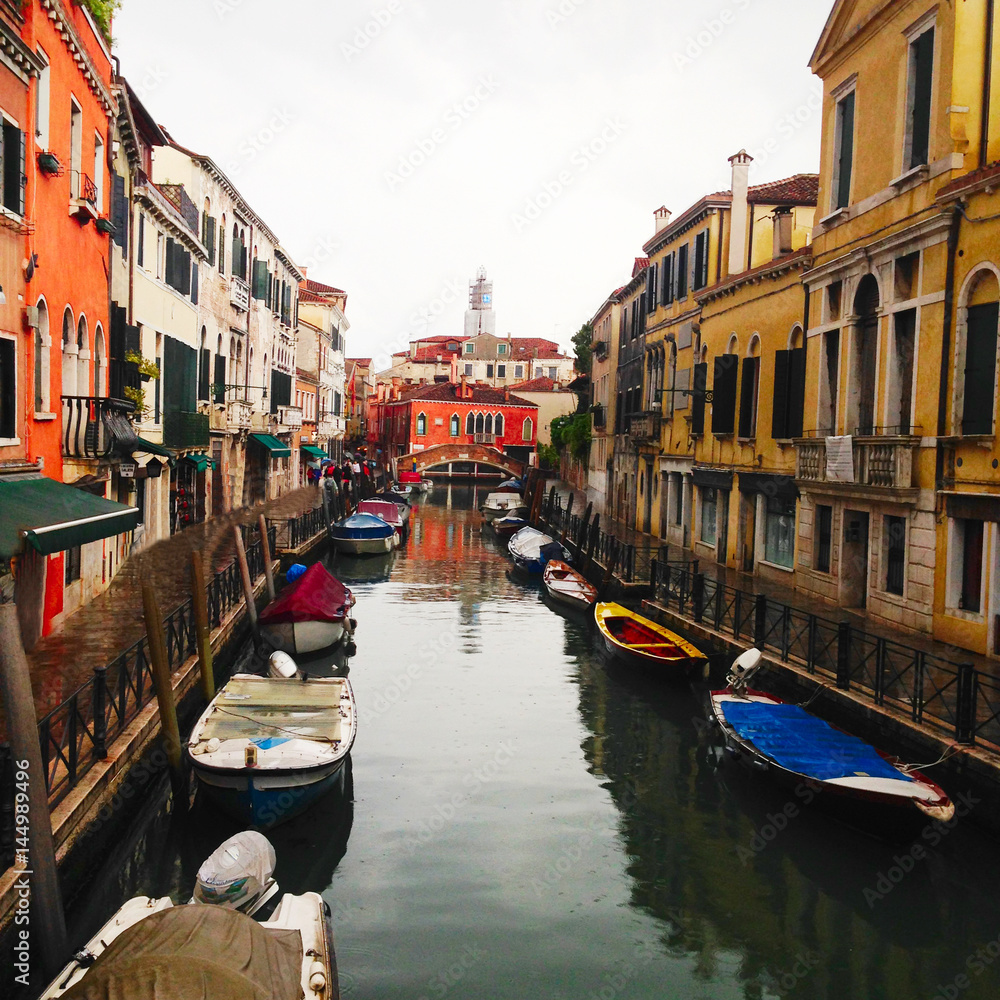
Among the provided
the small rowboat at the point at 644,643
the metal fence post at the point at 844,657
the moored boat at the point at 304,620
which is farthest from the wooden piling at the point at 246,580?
the metal fence post at the point at 844,657

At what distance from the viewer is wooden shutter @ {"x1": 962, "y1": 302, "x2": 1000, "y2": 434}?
12133 millimetres

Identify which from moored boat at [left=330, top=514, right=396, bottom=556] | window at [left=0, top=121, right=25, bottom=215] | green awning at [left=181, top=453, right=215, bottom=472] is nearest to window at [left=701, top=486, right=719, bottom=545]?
moored boat at [left=330, top=514, right=396, bottom=556]

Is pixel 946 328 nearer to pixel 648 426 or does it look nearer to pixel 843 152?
pixel 843 152

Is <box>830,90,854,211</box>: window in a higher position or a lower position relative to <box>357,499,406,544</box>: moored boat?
higher

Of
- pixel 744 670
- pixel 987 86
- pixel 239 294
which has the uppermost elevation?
pixel 987 86

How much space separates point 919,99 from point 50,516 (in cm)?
1270

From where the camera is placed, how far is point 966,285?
1255 centimetres

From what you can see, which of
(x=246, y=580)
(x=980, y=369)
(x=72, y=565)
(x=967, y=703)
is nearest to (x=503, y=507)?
(x=246, y=580)

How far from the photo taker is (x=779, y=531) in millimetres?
19203

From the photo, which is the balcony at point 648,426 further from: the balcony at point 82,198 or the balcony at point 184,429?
the balcony at point 82,198

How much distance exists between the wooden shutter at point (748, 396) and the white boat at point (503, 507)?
19.8 meters

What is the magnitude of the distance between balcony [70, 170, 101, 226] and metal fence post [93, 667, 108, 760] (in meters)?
7.51

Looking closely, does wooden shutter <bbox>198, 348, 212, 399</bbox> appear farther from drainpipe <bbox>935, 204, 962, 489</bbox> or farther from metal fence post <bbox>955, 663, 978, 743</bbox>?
metal fence post <bbox>955, 663, 978, 743</bbox>

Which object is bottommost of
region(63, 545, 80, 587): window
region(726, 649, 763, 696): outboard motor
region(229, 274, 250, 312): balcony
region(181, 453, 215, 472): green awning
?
region(726, 649, 763, 696): outboard motor
